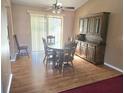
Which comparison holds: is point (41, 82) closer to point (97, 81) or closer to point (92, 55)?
point (97, 81)

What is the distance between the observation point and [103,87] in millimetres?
3004

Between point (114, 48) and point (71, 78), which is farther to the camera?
point (114, 48)

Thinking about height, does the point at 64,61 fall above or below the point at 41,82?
above

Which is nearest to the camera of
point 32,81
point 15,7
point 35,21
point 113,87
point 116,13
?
point 113,87

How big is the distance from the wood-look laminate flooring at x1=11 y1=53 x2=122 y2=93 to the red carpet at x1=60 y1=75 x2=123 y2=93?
0.15 meters

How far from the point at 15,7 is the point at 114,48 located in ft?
15.1

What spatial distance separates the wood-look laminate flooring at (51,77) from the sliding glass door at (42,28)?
88.3 inches

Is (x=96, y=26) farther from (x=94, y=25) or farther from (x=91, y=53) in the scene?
(x=91, y=53)

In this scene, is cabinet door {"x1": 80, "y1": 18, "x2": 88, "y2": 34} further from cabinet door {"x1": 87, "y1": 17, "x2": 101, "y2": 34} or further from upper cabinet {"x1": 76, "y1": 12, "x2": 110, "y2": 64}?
cabinet door {"x1": 87, "y1": 17, "x2": 101, "y2": 34}

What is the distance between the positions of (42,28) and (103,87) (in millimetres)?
4589

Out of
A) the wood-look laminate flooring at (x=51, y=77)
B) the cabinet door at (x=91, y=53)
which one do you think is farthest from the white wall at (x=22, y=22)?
the cabinet door at (x=91, y=53)

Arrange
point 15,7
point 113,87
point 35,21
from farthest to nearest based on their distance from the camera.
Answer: point 35,21
point 15,7
point 113,87

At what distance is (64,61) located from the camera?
387 centimetres

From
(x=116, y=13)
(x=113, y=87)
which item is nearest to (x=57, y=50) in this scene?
(x=113, y=87)
